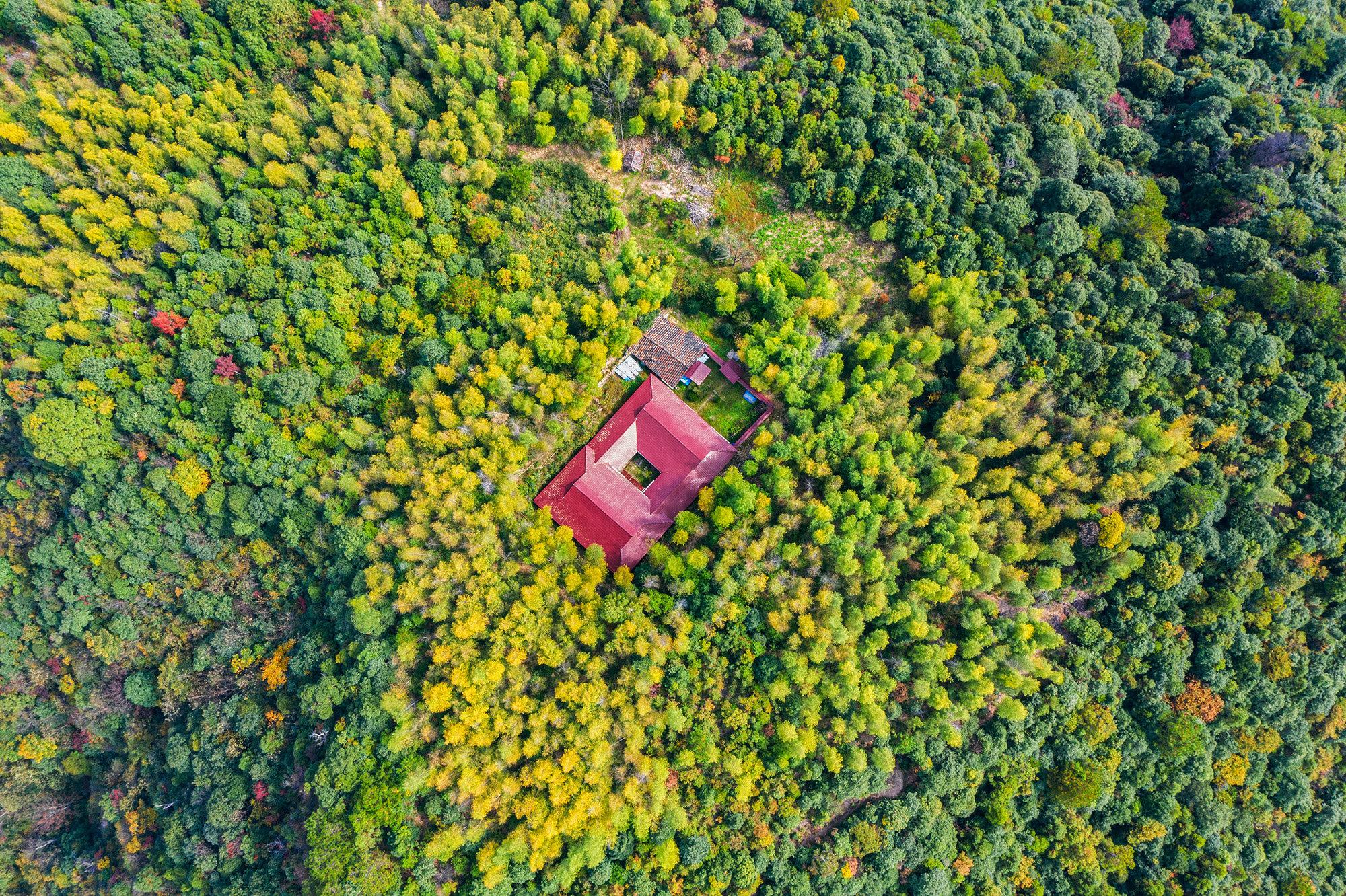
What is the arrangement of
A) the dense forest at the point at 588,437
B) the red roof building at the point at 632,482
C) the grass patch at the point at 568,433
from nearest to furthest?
the dense forest at the point at 588,437 → the red roof building at the point at 632,482 → the grass patch at the point at 568,433

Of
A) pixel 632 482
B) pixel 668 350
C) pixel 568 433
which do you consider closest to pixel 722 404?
pixel 668 350

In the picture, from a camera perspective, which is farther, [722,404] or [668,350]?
[722,404]

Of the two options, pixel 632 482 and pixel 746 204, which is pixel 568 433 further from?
pixel 746 204

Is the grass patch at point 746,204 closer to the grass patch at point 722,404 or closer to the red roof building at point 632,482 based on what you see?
the grass patch at point 722,404

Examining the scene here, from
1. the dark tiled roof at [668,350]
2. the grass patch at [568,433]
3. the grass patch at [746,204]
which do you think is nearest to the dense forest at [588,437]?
the grass patch at [568,433]

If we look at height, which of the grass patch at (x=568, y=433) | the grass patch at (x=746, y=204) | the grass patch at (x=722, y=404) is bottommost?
the grass patch at (x=568, y=433)
